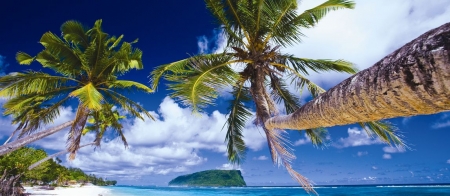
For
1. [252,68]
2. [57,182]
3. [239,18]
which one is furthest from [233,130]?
[57,182]

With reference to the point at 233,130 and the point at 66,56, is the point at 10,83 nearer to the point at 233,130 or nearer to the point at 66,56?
the point at 66,56

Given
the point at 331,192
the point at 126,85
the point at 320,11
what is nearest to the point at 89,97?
the point at 126,85

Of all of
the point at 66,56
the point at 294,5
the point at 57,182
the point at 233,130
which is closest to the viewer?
the point at 294,5

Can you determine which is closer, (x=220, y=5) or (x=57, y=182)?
(x=220, y=5)

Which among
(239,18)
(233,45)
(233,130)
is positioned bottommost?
(233,130)

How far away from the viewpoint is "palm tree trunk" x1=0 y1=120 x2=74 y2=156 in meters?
7.93

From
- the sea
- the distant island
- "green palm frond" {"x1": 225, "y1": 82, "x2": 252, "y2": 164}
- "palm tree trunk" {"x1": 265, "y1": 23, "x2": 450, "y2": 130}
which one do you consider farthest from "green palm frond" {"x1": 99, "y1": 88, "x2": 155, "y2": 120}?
the distant island

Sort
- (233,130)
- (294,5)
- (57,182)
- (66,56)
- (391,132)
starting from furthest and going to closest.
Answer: (57,182)
(66,56)
(233,130)
(294,5)
(391,132)

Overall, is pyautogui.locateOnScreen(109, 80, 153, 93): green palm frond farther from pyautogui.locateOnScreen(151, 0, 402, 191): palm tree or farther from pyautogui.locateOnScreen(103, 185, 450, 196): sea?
pyautogui.locateOnScreen(103, 185, 450, 196): sea

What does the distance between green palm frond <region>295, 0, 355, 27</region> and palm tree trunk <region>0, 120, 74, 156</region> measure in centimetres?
884

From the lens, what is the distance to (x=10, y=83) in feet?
26.2

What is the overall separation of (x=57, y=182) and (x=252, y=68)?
51.9 m

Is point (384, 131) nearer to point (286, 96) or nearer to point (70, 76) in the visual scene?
point (286, 96)

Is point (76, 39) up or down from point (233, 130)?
up
